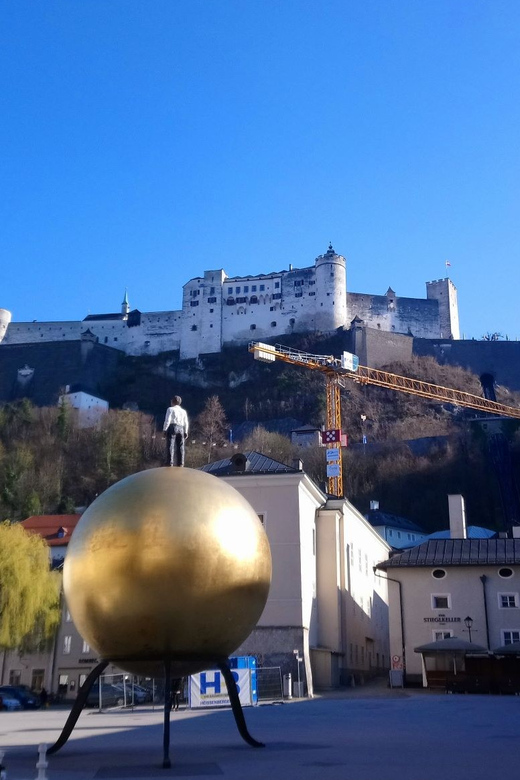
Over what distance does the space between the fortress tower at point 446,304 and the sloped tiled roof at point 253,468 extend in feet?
307

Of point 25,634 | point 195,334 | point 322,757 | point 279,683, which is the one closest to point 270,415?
point 195,334

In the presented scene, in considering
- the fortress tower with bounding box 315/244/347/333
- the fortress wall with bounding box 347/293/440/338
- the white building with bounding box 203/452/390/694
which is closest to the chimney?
the white building with bounding box 203/452/390/694

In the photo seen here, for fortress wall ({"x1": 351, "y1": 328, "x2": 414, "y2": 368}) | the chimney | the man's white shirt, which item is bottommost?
the man's white shirt

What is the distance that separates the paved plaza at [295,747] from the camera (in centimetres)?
950

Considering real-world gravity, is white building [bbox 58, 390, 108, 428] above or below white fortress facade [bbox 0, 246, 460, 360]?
below

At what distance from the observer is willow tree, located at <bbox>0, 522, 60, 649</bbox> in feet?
123

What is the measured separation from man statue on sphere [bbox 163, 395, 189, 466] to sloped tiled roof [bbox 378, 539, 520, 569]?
2625cm

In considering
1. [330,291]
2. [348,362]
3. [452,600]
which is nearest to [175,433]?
[452,600]

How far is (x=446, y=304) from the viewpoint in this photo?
5049 inches

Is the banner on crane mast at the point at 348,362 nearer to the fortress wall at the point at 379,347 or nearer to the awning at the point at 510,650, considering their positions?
the fortress wall at the point at 379,347

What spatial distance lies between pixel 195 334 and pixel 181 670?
116832mm

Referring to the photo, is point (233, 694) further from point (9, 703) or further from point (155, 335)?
point (155, 335)

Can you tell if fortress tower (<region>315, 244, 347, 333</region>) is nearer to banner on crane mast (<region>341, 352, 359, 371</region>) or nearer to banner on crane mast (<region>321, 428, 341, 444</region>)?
banner on crane mast (<region>341, 352, 359, 371</region>)

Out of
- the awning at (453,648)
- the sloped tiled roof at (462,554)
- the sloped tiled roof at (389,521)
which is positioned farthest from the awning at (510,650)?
the sloped tiled roof at (389,521)
